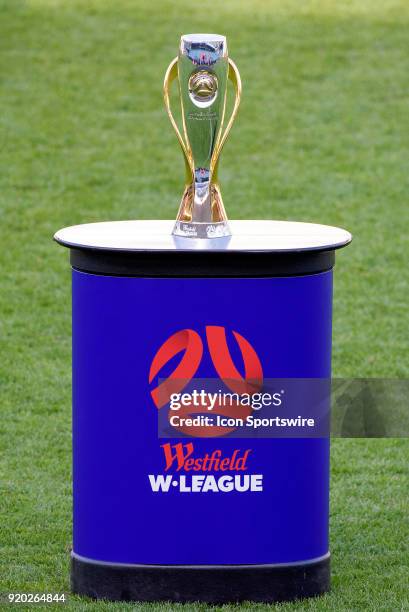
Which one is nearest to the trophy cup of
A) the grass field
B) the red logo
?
the red logo

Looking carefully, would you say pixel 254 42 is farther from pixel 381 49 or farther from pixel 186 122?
pixel 186 122

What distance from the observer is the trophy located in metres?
5.45

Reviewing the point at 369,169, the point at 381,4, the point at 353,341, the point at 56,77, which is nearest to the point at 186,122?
the point at 353,341

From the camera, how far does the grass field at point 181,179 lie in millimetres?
6602

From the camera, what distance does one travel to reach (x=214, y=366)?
5.29 metres

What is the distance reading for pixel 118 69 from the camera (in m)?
13.8

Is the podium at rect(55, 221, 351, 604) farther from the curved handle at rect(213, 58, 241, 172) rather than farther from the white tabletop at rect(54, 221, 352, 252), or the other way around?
the curved handle at rect(213, 58, 241, 172)

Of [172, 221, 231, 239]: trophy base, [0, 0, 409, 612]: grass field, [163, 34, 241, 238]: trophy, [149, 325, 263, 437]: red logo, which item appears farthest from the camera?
[0, 0, 409, 612]: grass field

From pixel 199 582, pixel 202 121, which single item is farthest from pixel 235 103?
pixel 199 582

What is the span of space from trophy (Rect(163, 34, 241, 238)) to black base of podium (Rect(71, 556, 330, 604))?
1224mm

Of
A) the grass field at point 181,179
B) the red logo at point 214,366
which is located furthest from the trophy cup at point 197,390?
the grass field at point 181,179

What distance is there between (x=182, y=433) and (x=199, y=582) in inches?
22.3

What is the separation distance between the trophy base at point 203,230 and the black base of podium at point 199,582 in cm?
121

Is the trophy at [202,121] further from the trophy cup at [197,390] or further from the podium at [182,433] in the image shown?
the podium at [182,433]
